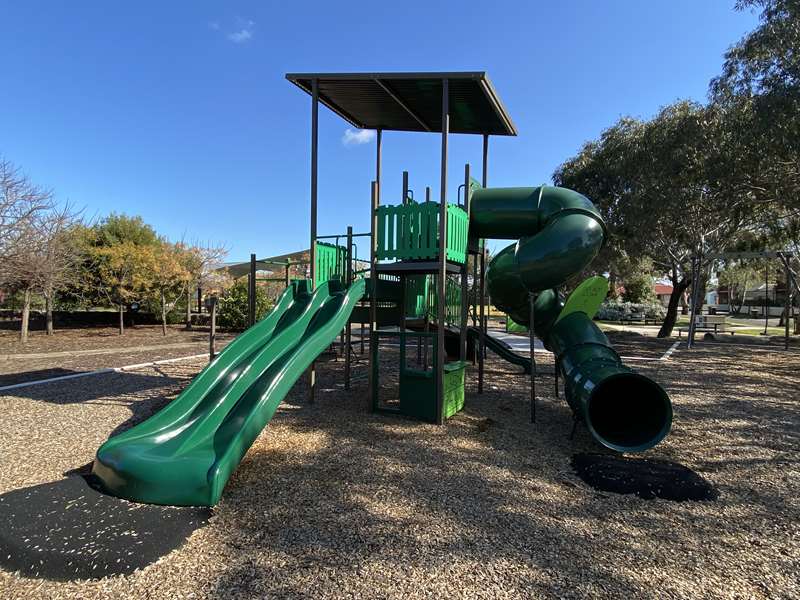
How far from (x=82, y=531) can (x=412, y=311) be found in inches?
253

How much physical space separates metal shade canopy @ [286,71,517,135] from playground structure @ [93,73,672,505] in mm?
28

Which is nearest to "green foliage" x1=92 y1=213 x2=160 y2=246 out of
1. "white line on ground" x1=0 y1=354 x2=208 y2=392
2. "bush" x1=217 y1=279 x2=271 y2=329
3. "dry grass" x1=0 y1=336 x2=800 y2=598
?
"bush" x1=217 y1=279 x2=271 y2=329

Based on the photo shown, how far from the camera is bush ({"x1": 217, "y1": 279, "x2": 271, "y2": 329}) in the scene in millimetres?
20734

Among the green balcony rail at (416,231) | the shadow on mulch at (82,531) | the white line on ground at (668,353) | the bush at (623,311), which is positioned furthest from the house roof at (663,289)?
the shadow on mulch at (82,531)

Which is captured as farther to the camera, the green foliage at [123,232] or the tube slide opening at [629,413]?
the green foliage at [123,232]

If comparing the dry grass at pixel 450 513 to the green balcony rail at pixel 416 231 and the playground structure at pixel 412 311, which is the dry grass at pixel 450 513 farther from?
A: the green balcony rail at pixel 416 231

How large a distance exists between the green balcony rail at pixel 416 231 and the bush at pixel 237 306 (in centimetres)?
1482

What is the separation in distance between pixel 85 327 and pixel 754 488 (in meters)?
26.5

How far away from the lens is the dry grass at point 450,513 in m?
2.75

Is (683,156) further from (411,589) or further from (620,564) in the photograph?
(411,589)

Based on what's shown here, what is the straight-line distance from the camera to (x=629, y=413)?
20.7 feet

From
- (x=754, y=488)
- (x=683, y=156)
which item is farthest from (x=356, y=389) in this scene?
(x=683, y=156)

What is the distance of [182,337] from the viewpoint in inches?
738

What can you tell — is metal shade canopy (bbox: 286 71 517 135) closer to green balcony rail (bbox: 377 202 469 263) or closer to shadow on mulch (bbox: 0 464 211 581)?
green balcony rail (bbox: 377 202 469 263)
